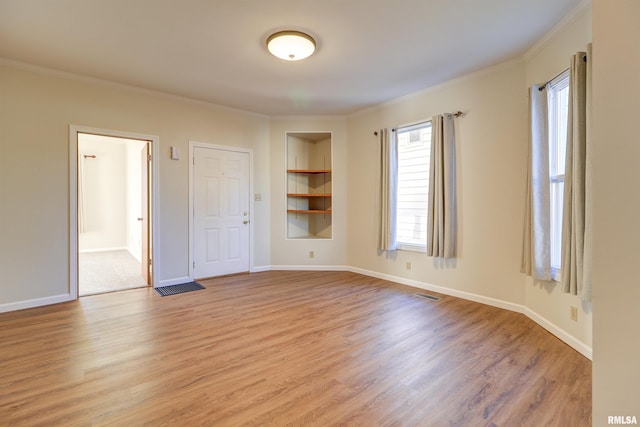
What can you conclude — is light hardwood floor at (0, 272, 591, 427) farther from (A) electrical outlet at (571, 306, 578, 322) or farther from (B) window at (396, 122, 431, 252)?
(B) window at (396, 122, 431, 252)

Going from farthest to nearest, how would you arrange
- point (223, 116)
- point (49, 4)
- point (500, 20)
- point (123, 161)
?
1. point (123, 161)
2. point (223, 116)
3. point (500, 20)
4. point (49, 4)

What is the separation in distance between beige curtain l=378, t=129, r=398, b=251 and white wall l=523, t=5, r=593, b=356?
66.9 inches

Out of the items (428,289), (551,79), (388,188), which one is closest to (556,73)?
(551,79)

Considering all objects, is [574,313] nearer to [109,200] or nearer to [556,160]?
[556,160]

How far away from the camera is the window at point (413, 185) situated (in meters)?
4.04

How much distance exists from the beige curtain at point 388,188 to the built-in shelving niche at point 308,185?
127 cm

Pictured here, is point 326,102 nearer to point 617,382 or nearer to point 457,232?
point 457,232

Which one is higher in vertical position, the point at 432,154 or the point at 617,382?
the point at 432,154

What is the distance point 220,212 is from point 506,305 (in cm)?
402

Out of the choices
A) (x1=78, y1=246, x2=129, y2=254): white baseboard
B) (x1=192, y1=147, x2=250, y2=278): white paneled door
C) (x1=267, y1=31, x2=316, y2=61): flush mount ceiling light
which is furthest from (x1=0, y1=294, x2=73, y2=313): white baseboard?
(x1=78, y1=246, x2=129, y2=254): white baseboard

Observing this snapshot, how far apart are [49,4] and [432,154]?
12.7 feet

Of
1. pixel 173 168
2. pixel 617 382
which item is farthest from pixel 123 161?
pixel 617 382

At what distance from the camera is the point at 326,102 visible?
441cm

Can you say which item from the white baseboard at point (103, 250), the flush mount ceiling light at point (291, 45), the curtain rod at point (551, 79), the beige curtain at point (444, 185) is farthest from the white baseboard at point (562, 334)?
the white baseboard at point (103, 250)
